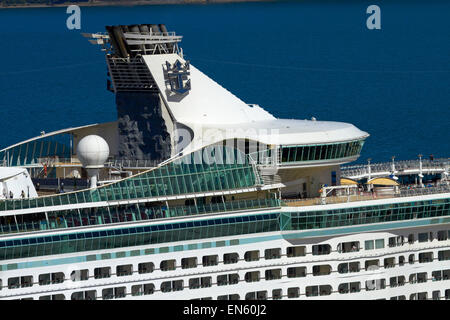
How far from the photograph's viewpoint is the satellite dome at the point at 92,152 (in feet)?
194

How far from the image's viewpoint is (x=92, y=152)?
5903 centimetres

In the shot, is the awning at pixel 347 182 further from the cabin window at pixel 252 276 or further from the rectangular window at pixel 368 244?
the cabin window at pixel 252 276

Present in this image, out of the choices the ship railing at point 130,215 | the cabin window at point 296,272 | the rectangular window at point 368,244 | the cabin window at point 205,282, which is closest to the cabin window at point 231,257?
the cabin window at point 205,282

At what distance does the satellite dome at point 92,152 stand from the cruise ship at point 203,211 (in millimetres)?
58

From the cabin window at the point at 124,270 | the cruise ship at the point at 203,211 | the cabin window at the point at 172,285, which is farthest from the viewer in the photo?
the cabin window at the point at 172,285

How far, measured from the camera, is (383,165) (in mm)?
71000

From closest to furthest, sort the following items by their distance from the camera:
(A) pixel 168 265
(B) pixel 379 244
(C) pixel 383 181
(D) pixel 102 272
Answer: (D) pixel 102 272 < (A) pixel 168 265 < (B) pixel 379 244 < (C) pixel 383 181

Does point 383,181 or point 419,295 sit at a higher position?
point 383,181

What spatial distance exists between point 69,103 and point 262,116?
8165cm

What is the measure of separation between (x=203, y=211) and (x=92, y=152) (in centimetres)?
651

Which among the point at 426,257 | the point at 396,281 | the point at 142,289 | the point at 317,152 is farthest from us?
the point at 426,257

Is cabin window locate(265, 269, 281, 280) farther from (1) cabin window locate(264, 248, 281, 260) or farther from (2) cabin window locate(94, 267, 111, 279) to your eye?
(2) cabin window locate(94, 267, 111, 279)

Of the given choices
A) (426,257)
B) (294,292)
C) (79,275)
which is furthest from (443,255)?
(79,275)

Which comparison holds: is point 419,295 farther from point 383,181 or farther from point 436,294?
point 383,181
